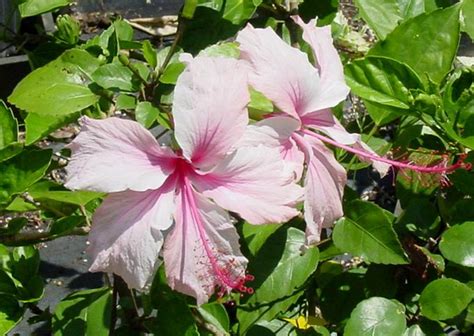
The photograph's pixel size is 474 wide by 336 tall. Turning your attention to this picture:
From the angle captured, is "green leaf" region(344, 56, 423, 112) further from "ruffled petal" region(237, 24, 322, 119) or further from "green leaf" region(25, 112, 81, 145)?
"green leaf" region(25, 112, 81, 145)

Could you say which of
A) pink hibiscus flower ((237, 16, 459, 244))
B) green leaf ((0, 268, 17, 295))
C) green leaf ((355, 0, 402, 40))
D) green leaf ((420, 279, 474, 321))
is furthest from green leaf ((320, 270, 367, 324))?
green leaf ((0, 268, 17, 295))

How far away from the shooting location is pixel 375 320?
1.01 m

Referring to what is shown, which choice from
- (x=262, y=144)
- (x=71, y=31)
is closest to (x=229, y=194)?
(x=262, y=144)

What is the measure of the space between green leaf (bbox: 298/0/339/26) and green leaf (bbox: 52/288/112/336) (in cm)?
48

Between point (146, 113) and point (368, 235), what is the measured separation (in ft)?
0.98

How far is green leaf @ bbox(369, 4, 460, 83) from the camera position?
1017 mm

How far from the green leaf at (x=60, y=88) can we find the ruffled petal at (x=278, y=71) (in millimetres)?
225

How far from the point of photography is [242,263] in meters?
0.83

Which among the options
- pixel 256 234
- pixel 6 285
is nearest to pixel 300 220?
pixel 256 234

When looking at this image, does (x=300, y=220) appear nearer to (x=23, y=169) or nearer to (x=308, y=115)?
(x=308, y=115)

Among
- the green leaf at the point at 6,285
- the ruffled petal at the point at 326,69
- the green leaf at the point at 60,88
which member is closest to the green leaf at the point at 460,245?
the ruffled petal at the point at 326,69

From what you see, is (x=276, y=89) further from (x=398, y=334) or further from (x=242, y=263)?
(x=398, y=334)

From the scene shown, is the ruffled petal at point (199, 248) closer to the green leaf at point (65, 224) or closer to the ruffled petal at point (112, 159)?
the ruffled petal at point (112, 159)

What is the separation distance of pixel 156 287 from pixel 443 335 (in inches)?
14.5
